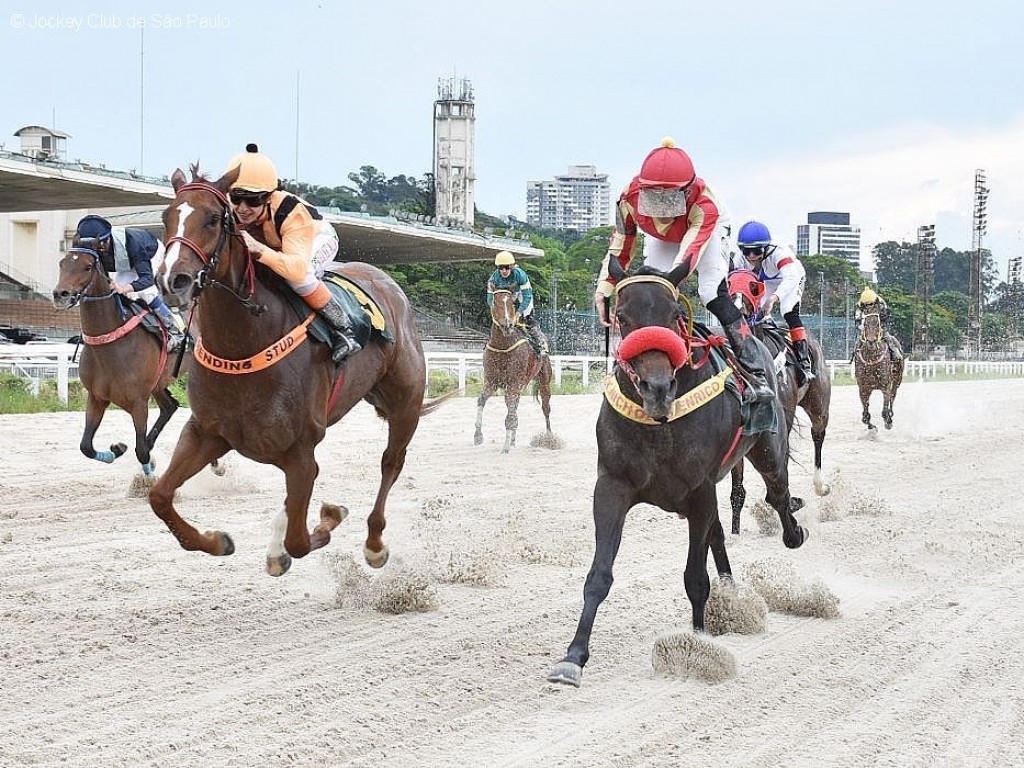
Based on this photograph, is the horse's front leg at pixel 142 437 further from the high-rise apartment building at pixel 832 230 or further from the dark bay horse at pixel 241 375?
the high-rise apartment building at pixel 832 230

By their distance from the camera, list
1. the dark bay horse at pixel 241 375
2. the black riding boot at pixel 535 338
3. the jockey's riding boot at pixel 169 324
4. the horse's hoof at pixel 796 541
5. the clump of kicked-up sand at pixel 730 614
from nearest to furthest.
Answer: the dark bay horse at pixel 241 375 → the clump of kicked-up sand at pixel 730 614 → the horse's hoof at pixel 796 541 → the jockey's riding boot at pixel 169 324 → the black riding boot at pixel 535 338

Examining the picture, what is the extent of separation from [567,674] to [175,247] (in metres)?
2.53

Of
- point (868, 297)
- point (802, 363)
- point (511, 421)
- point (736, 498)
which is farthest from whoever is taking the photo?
point (868, 297)

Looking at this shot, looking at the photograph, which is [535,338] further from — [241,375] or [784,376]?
[241,375]

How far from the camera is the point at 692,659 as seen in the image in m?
5.34

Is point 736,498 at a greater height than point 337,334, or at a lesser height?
lesser

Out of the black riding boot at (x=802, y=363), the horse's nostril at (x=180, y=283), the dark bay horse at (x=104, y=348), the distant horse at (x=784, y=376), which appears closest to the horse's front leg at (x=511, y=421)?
the distant horse at (x=784, y=376)

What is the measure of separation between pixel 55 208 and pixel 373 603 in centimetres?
2649

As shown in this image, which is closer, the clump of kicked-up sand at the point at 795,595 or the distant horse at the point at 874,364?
the clump of kicked-up sand at the point at 795,595

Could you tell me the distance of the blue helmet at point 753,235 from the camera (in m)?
9.56

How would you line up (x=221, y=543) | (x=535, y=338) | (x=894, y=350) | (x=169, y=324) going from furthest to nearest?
(x=894, y=350) < (x=535, y=338) < (x=169, y=324) < (x=221, y=543)

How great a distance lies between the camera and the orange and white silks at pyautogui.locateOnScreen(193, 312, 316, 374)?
5.82 meters

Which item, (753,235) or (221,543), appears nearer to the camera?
(221,543)

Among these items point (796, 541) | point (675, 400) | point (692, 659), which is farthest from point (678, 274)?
point (796, 541)
